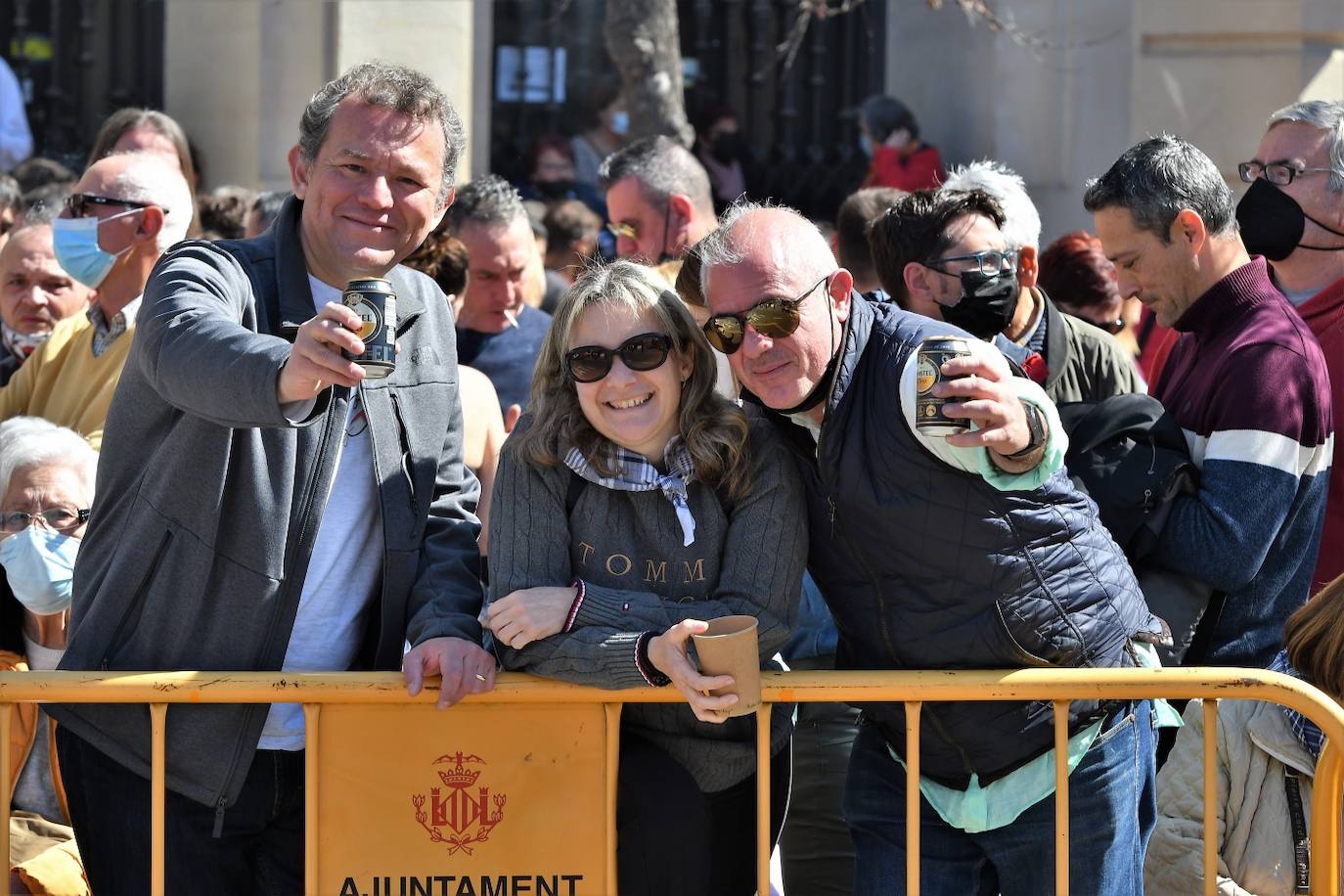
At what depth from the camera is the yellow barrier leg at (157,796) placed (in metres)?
3.22

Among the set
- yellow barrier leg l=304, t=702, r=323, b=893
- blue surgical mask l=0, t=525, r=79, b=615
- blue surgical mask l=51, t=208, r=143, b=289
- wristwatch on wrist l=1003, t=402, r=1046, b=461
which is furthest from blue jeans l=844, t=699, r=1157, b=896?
blue surgical mask l=51, t=208, r=143, b=289

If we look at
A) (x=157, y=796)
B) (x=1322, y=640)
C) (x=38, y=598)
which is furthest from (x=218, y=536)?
(x=1322, y=640)

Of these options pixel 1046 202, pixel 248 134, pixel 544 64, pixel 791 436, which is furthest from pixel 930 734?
pixel 544 64

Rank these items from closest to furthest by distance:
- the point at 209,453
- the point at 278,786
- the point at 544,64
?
the point at 209,453 → the point at 278,786 → the point at 544,64

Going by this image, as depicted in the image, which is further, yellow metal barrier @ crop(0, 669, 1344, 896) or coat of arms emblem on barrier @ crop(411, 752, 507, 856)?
coat of arms emblem on barrier @ crop(411, 752, 507, 856)

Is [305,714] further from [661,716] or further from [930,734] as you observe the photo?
[930,734]

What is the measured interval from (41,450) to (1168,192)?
9.63ft

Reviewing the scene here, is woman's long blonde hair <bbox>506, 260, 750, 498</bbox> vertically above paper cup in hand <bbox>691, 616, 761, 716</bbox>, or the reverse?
woman's long blonde hair <bbox>506, 260, 750, 498</bbox>

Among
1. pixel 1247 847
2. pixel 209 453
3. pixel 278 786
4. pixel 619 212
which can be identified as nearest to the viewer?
pixel 209 453

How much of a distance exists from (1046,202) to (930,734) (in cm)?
708

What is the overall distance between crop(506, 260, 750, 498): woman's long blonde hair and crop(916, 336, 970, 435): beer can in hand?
0.52 m

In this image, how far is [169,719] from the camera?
3.31 metres

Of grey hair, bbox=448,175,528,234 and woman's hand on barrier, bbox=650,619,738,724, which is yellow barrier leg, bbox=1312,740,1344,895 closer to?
woman's hand on barrier, bbox=650,619,738,724

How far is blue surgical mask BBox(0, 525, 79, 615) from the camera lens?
4.12 m
